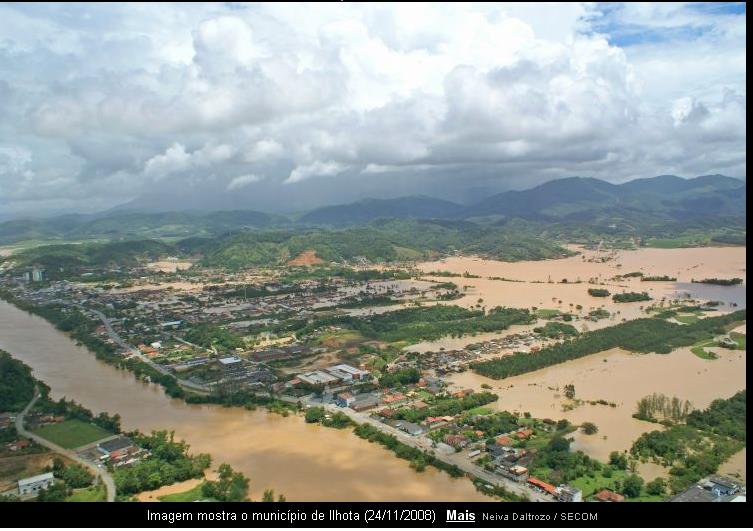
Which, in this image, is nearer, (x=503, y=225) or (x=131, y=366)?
(x=131, y=366)

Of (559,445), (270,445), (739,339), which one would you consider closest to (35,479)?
(270,445)

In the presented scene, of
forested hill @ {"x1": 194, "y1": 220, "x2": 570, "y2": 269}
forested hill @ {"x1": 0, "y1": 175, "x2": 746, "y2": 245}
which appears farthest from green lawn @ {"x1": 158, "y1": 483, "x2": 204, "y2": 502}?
forested hill @ {"x1": 0, "y1": 175, "x2": 746, "y2": 245}

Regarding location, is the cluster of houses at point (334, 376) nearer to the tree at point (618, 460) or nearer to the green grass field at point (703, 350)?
the tree at point (618, 460)

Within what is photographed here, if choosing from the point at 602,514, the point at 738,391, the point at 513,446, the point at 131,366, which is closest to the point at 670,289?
the point at 738,391

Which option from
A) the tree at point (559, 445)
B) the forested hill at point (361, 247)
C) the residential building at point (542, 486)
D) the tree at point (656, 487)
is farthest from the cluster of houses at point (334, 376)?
the forested hill at point (361, 247)

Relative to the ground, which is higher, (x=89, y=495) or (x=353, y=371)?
(x=353, y=371)

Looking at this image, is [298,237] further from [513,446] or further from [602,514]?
[602,514]

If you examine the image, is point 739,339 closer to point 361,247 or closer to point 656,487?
point 656,487

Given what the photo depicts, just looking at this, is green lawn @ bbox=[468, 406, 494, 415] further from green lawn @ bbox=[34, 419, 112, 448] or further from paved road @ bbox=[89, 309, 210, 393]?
green lawn @ bbox=[34, 419, 112, 448]
